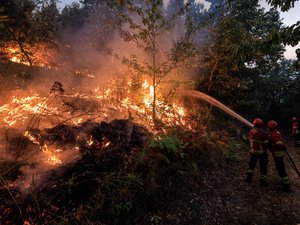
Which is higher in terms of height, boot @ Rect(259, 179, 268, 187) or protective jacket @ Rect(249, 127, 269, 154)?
protective jacket @ Rect(249, 127, 269, 154)

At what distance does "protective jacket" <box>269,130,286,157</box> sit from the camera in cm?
705

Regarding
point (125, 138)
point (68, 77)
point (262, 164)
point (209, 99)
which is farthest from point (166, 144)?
point (68, 77)

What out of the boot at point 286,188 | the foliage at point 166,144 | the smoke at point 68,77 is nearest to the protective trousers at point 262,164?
the boot at point 286,188

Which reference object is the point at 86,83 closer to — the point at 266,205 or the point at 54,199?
the point at 54,199

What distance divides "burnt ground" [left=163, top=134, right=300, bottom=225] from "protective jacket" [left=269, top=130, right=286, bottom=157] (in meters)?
1.12

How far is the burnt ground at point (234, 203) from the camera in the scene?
5.73m

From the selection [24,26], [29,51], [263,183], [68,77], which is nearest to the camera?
[263,183]

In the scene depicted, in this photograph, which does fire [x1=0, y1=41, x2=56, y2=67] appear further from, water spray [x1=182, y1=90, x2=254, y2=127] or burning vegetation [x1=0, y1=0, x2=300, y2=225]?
water spray [x1=182, y1=90, x2=254, y2=127]

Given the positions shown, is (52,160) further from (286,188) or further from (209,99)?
(209,99)

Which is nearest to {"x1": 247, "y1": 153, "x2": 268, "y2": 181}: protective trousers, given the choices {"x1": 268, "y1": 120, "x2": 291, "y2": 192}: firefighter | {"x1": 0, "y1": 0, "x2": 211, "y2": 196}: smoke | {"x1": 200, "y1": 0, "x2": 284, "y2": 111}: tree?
{"x1": 268, "y1": 120, "x2": 291, "y2": 192}: firefighter

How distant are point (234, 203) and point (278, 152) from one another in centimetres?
225

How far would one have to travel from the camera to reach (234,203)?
6336mm

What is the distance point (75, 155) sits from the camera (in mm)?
6734

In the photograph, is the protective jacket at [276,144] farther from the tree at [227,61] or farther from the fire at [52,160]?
the fire at [52,160]
